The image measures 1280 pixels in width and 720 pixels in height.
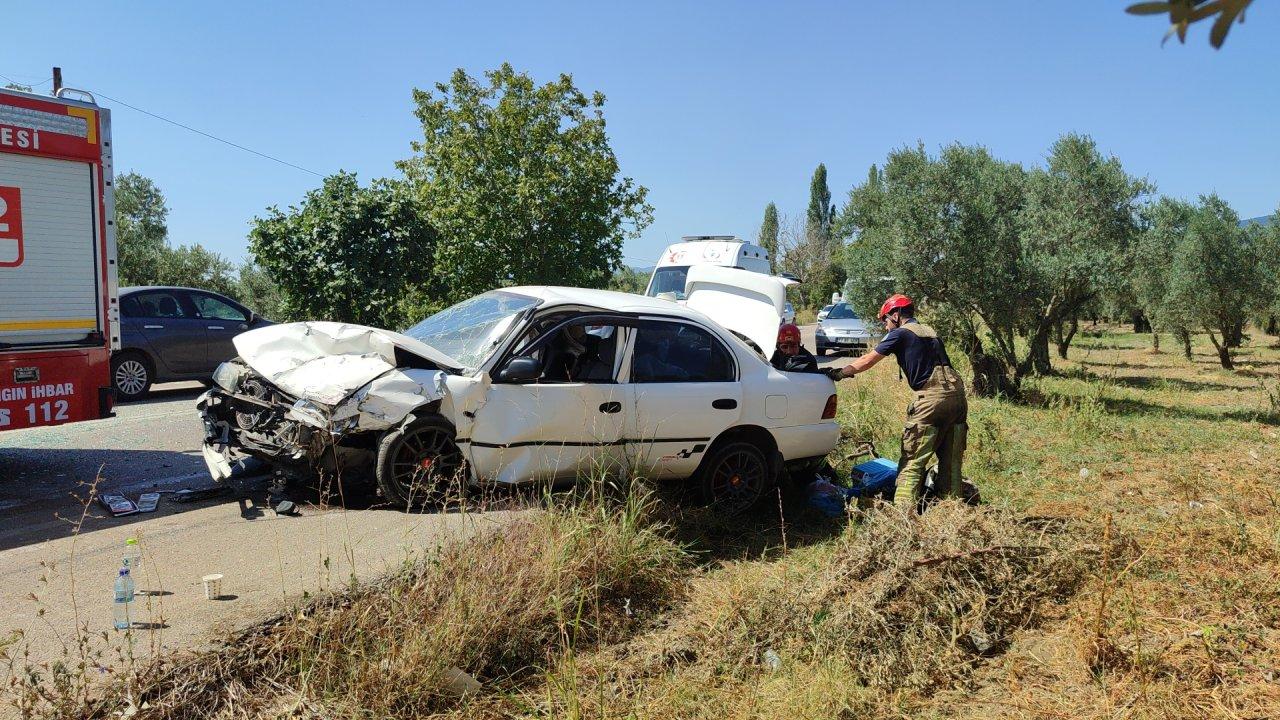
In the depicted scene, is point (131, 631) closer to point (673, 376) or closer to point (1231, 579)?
point (673, 376)

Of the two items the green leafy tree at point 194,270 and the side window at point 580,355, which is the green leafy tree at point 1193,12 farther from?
the green leafy tree at point 194,270

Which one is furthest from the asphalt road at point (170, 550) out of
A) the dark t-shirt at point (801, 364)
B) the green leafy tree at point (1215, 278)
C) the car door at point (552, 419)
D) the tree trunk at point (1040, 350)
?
the green leafy tree at point (1215, 278)

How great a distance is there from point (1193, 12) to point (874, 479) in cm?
598

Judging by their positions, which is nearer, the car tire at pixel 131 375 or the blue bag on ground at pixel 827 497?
the blue bag on ground at pixel 827 497

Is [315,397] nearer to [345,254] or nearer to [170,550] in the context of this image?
[170,550]

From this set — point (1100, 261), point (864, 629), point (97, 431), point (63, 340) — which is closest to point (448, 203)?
point (97, 431)

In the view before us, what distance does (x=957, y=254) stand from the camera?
1261 cm

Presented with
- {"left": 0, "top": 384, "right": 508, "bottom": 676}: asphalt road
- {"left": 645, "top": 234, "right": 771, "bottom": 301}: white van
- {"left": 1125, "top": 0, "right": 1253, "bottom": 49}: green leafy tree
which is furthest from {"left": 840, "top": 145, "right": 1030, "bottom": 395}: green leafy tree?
{"left": 1125, "top": 0, "right": 1253, "bottom": 49}: green leafy tree

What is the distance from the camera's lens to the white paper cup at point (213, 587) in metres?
→ 4.05

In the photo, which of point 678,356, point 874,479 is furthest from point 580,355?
point 874,479

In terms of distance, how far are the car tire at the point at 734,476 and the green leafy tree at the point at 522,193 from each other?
26.7 feet

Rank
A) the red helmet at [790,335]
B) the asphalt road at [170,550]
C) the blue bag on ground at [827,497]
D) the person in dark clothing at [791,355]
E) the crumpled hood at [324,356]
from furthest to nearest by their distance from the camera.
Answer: the red helmet at [790,335], the person in dark clothing at [791,355], the blue bag on ground at [827,497], the crumpled hood at [324,356], the asphalt road at [170,550]

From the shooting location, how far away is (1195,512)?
670 centimetres

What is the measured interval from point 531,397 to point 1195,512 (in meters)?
5.49
